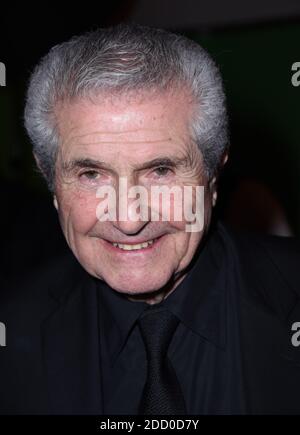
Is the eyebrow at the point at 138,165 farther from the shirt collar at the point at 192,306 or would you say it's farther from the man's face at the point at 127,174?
the shirt collar at the point at 192,306

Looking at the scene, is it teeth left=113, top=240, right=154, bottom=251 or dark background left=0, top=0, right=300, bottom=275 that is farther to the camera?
dark background left=0, top=0, right=300, bottom=275

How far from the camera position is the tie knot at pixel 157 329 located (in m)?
1.29

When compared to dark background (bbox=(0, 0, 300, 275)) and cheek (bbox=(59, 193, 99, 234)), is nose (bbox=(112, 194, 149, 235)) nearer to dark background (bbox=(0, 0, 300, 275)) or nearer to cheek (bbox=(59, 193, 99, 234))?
cheek (bbox=(59, 193, 99, 234))

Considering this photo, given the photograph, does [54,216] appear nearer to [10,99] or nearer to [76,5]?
[76,5]

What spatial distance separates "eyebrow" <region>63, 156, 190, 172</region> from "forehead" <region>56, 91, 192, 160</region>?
22mm

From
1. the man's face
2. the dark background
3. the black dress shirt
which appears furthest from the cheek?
the dark background

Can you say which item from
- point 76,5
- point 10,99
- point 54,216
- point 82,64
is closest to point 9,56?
point 76,5

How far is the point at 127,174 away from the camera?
114 cm

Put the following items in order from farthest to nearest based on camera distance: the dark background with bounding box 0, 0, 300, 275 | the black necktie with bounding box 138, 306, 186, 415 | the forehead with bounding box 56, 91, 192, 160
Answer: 1. the dark background with bounding box 0, 0, 300, 275
2. the black necktie with bounding box 138, 306, 186, 415
3. the forehead with bounding box 56, 91, 192, 160

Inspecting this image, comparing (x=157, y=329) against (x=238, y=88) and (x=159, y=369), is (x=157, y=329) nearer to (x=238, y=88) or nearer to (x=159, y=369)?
(x=159, y=369)

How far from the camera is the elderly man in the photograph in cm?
114

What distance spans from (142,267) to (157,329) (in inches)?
6.4

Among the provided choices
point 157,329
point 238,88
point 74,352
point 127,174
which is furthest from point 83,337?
point 238,88

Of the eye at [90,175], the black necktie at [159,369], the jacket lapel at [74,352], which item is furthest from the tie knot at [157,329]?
the eye at [90,175]
